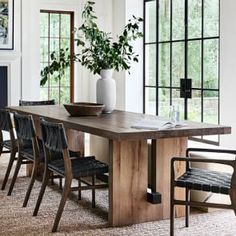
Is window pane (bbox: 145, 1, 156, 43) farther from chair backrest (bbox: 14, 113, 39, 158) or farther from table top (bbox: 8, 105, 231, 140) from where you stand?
chair backrest (bbox: 14, 113, 39, 158)

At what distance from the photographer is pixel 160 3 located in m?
7.56

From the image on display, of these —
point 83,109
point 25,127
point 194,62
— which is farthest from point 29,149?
point 194,62

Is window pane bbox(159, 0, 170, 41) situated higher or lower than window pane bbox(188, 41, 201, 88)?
higher

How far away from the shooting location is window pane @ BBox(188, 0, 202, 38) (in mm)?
6557

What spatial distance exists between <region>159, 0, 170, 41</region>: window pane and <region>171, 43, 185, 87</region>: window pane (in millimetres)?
298

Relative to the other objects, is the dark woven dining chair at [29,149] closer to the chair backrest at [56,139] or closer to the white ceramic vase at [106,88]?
the chair backrest at [56,139]

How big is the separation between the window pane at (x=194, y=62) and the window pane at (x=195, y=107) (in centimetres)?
12

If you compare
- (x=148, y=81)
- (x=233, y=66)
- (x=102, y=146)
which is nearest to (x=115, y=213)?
(x=102, y=146)

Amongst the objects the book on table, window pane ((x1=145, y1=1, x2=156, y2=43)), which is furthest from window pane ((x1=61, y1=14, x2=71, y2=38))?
the book on table

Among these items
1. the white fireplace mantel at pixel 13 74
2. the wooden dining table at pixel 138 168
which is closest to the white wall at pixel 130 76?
the white fireplace mantel at pixel 13 74

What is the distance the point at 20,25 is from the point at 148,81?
7.36 ft

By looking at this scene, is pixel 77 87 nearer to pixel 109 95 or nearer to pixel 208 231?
pixel 109 95

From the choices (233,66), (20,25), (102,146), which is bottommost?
(102,146)

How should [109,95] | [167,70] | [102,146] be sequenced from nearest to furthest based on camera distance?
[109,95] < [102,146] < [167,70]
